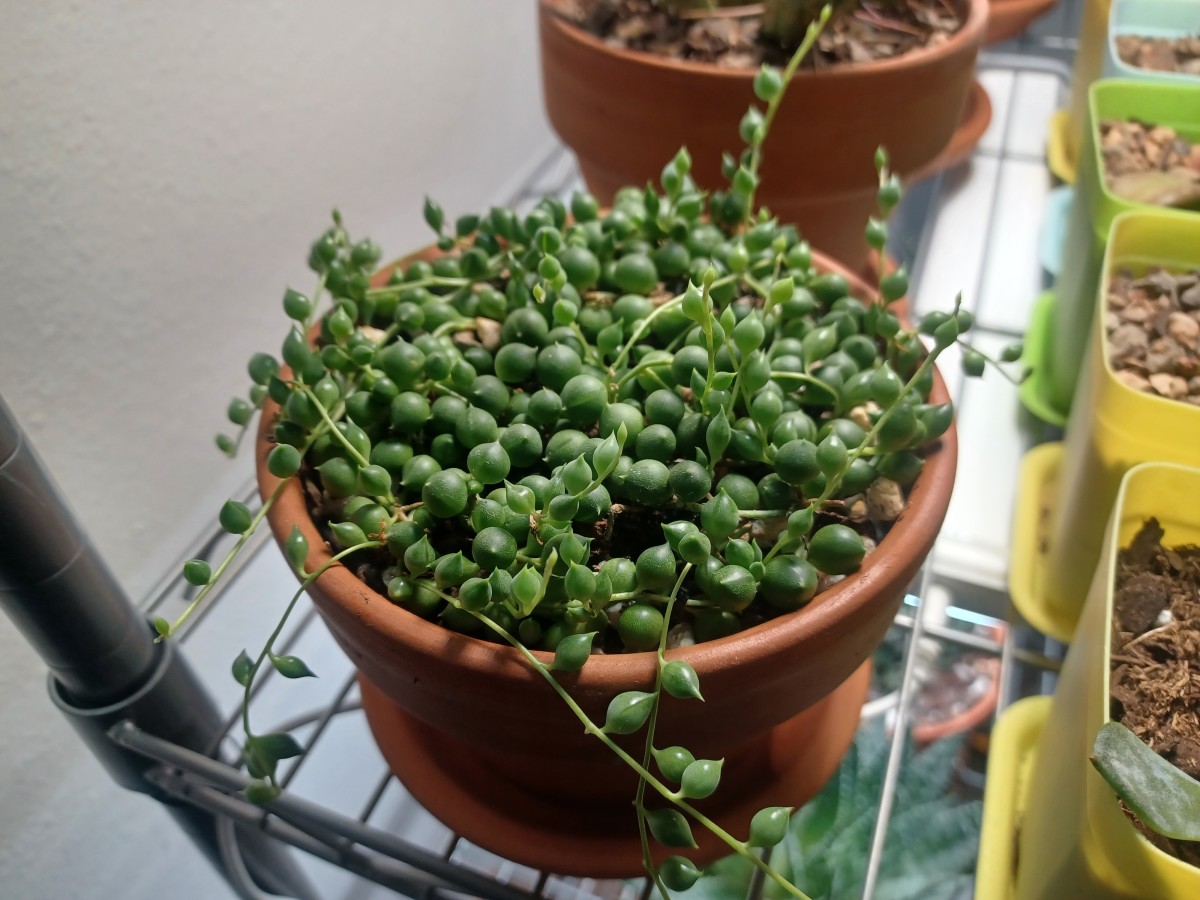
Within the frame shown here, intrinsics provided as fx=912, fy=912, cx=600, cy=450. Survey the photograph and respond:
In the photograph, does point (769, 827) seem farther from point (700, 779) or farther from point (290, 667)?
point (290, 667)

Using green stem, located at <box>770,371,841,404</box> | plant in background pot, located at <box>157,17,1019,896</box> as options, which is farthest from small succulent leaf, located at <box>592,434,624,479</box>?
green stem, located at <box>770,371,841,404</box>

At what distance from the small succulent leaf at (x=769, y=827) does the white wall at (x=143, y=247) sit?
1.45 ft

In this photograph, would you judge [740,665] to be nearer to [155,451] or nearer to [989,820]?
[989,820]

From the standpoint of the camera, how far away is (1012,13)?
953 mm

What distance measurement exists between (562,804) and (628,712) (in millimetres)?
151

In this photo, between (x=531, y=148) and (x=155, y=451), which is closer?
(x=155, y=451)

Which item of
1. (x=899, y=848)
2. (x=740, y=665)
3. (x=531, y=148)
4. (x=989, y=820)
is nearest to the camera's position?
(x=740, y=665)

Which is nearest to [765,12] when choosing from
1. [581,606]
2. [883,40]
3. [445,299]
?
[883,40]

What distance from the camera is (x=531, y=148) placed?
1021 millimetres

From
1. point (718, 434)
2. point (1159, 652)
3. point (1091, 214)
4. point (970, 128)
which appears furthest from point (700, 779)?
point (970, 128)

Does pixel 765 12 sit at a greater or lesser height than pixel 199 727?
greater

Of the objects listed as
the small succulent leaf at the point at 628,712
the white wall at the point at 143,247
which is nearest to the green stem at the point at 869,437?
the small succulent leaf at the point at 628,712

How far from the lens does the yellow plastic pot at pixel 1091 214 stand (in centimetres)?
61

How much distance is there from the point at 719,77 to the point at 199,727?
1.65ft
